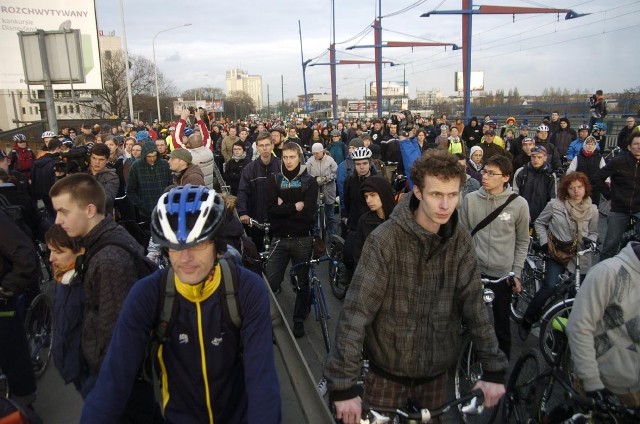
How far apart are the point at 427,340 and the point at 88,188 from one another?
2129 millimetres

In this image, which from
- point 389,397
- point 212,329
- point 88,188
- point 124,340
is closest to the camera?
point 124,340

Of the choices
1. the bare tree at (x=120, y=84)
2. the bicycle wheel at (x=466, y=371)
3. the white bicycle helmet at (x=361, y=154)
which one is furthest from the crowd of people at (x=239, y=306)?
the bare tree at (x=120, y=84)

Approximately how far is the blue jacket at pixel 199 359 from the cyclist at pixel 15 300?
188 centimetres

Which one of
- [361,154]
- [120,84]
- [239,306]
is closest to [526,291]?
[361,154]

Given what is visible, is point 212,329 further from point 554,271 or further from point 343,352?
point 554,271

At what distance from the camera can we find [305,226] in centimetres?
532

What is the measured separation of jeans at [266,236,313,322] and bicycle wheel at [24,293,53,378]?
2.39m

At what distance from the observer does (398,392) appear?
99.0 inches

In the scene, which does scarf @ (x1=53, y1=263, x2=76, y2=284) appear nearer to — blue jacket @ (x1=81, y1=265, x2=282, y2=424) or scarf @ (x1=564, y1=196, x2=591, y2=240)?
blue jacket @ (x1=81, y1=265, x2=282, y2=424)

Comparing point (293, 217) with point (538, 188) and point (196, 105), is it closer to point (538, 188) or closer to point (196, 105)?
point (538, 188)

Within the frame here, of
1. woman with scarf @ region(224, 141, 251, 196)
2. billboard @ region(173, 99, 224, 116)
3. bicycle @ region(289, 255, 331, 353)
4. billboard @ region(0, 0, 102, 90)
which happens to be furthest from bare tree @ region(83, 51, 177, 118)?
bicycle @ region(289, 255, 331, 353)

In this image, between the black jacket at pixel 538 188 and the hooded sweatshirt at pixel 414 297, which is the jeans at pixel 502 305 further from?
the black jacket at pixel 538 188

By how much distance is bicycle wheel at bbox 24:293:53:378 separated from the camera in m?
4.70

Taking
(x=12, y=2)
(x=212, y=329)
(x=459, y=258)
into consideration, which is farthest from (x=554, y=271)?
(x=12, y=2)
